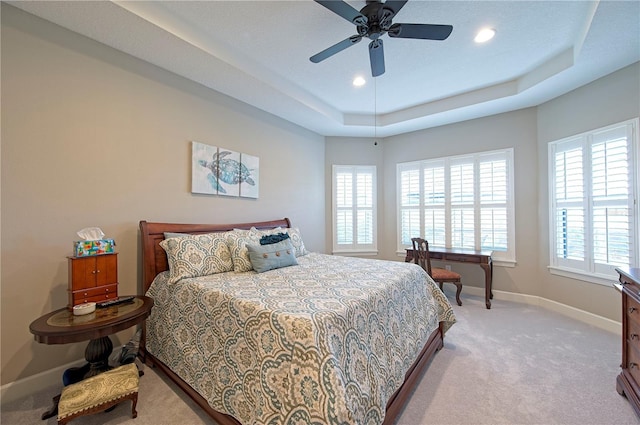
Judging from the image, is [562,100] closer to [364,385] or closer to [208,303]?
[364,385]

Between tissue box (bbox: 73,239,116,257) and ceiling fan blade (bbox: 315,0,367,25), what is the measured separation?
2.36 metres

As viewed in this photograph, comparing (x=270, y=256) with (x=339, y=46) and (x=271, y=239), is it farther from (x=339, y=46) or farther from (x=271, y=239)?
(x=339, y=46)

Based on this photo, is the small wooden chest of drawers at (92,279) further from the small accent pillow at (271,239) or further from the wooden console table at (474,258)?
the wooden console table at (474,258)

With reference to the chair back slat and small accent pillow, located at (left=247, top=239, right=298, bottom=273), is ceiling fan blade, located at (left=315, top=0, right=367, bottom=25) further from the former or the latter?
the chair back slat

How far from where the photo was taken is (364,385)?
1386mm

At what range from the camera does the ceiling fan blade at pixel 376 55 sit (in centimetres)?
226

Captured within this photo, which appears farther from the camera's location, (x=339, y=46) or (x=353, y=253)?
(x=353, y=253)

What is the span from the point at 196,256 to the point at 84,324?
901 mm

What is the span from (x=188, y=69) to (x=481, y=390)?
3983mm

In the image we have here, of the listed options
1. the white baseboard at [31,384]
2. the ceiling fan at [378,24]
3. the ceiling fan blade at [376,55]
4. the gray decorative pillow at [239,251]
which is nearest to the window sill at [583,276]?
the ceiling fan at [378,24]

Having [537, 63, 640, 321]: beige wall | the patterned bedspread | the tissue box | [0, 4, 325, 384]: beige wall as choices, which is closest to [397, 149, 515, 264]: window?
[537, 63, 640, 321]: beige wall

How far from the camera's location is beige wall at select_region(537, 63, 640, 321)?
2.90m

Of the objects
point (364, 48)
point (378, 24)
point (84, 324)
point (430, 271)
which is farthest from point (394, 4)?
point (430, 271)

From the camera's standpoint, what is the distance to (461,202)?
15.0ft
